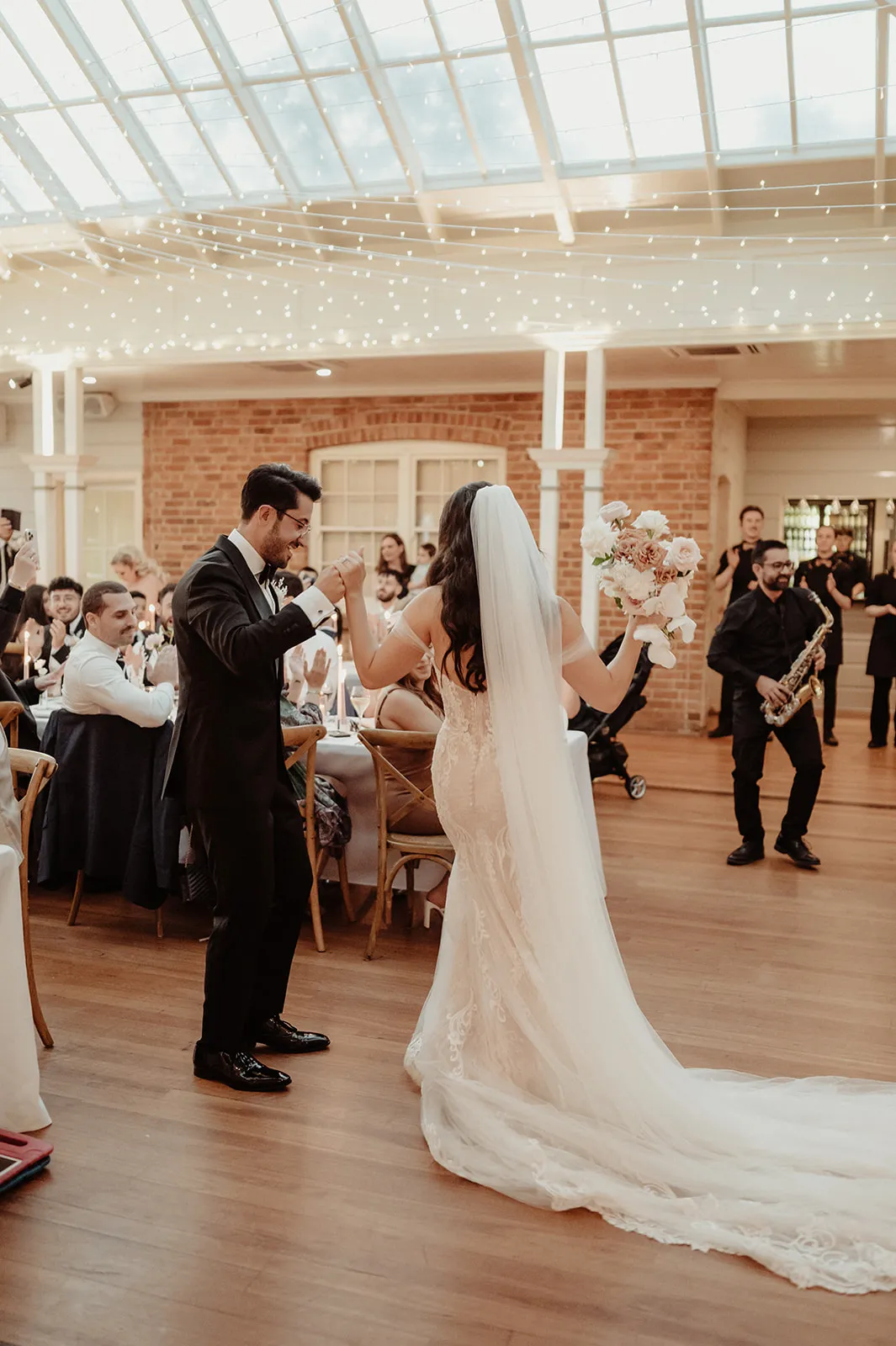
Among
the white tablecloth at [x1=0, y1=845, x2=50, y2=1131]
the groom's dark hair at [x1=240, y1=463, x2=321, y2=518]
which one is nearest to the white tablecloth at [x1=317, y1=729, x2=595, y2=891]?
the groom's dark hair at [x1=240, y1=463, x2=321, y2=518]

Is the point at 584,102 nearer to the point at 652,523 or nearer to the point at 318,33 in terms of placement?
the point at 318,33

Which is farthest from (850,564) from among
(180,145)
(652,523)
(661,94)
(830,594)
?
(652,523)

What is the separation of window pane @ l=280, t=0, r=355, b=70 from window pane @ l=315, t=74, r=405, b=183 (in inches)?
5.5

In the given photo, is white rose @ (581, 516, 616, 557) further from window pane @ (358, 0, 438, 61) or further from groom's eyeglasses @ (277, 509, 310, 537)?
window pane @ (358, 0, 438, 61)

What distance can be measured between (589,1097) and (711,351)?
256 inches

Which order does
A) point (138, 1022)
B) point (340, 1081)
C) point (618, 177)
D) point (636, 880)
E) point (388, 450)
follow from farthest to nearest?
point (388, 450), point (618, 177), point (636, 880), point (138, 1022), point (340, 1081)

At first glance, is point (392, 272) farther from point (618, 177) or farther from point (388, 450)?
point (388, 450)

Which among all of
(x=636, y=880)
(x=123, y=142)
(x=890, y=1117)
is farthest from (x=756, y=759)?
(x=123, y=142)

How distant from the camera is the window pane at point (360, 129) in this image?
22.3 ft

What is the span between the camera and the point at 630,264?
7.26 m

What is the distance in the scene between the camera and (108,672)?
13.5 ft

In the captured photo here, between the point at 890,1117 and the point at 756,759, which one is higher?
the point at 756,759

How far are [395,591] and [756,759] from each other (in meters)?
3.37

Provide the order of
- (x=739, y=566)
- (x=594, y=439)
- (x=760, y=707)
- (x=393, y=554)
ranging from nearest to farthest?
(x=760, y=707) < (x=594, y=439) < (x=393, y=554) < (x=739, y=566)
